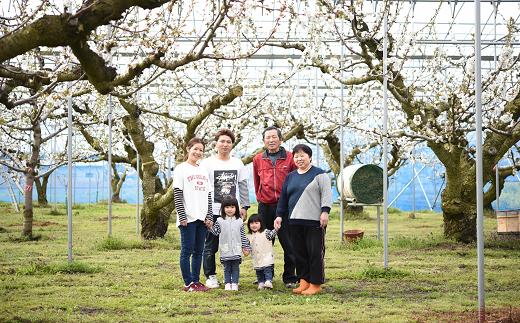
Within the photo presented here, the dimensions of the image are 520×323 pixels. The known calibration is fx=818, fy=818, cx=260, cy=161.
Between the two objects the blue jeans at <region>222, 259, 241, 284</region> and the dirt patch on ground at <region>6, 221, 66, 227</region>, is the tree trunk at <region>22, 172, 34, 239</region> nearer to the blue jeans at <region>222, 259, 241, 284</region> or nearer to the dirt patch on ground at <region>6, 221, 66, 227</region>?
the dirt patch on ground at <region>6, 221, 66, 227</region>

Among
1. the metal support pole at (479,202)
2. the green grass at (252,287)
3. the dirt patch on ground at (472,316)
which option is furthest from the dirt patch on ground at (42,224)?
the metal support pole at (479,202)

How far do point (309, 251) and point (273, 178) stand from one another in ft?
3.21

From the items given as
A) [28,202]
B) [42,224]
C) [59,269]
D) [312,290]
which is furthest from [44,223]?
[312,290]

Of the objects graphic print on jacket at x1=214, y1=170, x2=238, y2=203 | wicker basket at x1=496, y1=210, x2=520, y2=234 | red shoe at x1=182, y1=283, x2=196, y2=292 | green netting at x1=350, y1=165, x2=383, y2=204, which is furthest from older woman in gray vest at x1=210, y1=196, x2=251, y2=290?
wicker basket at x1=496, y1=210, x2=520, y2=234

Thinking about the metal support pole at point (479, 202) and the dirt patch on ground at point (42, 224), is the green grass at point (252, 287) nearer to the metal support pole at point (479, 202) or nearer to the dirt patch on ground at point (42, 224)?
the metal support pole at point (479, 202)

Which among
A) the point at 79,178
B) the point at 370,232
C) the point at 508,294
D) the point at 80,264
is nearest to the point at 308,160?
the point at 508,294

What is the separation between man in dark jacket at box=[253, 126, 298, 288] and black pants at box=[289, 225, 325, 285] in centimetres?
29

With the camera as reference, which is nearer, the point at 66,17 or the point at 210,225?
the point at 66,17

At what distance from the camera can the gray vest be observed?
8.33 metres

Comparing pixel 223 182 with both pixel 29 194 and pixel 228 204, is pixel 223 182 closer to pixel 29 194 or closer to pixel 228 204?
pixel 228 204

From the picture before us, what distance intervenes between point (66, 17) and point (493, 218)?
64.6 feet

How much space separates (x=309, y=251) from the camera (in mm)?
8188

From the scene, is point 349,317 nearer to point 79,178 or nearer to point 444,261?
point 444,261

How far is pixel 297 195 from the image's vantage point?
8219 mm
